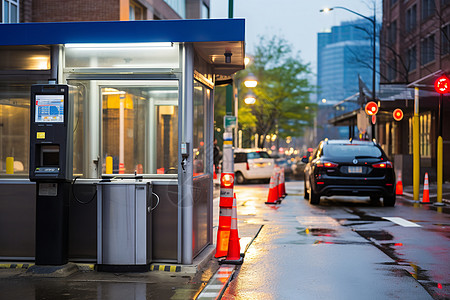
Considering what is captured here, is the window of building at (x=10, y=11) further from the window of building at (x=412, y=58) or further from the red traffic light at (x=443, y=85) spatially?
the window of building at (x=412, y=58)

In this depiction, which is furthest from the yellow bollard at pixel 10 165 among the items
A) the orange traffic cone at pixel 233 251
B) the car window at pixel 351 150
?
the car window at pixel 351 150

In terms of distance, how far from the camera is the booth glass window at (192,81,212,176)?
8.79 meters

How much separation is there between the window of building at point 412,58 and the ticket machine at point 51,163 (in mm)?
40411

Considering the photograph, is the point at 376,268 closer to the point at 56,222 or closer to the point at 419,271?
the point at 419,271

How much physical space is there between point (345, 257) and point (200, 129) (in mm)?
2668

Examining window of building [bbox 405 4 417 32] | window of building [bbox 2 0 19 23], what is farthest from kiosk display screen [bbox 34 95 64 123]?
window of building [bbox 405 4 417 32]

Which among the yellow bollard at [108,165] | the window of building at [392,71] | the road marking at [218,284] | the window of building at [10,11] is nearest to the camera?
the road marking at [218,284]

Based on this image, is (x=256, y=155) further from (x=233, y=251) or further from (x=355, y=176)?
(x=233, y=251)

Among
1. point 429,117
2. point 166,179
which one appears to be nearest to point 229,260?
point 166,179

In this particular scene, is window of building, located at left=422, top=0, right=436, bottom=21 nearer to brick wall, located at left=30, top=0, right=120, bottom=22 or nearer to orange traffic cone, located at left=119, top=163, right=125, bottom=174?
brick wall, located at left=30, top=0, right=120, bottom=22

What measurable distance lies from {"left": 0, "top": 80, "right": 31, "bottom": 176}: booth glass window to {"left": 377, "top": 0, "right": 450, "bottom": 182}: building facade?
65.2ft

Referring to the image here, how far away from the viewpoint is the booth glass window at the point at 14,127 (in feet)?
28.3

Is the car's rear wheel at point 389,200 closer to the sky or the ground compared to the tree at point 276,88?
closer to the ground

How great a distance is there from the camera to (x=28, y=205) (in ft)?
26.9
